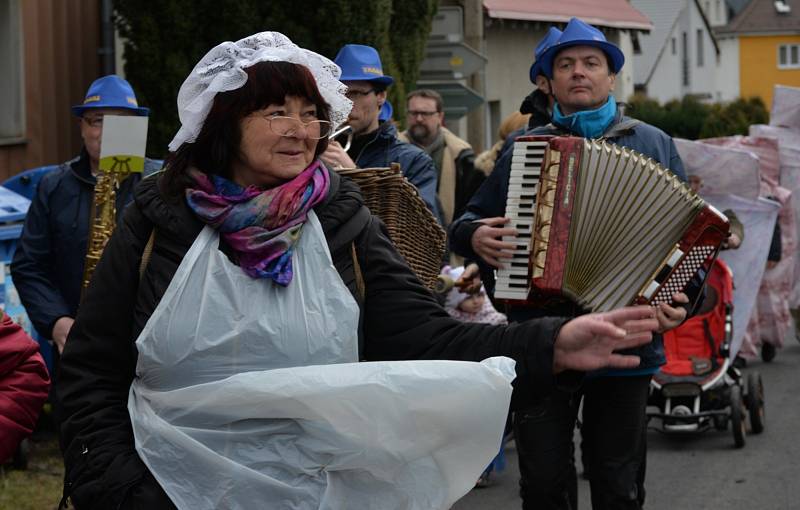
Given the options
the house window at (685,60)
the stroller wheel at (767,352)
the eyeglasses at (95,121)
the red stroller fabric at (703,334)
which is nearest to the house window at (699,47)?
the house window at (685,60)

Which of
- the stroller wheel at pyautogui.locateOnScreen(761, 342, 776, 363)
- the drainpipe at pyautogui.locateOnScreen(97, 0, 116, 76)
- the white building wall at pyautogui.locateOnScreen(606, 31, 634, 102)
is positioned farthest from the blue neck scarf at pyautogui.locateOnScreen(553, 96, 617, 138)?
the white building wall at pyautogui.locateOnScreen(606, 31, 634, 102)

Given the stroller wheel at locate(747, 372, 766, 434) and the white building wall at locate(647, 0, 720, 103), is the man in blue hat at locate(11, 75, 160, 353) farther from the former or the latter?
the white building wall at locate(647, 0, 720, 103)

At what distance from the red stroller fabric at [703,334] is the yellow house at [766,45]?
78.4 meters

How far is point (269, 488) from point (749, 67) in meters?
87.0

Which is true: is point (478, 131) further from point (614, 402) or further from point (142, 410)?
point (142, 410)

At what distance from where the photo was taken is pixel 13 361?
3.95 metres

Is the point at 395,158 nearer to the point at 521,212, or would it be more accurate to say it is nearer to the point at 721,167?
the point at 521,212

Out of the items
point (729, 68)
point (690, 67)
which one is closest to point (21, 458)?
point (690, 67)

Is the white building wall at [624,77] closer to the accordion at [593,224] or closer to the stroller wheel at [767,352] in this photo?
the stroller wheel at [767,352]

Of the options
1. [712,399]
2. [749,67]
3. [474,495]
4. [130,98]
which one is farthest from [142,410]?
[749,67]

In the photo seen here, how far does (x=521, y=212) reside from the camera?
197 inches

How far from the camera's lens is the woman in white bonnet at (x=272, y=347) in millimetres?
3213

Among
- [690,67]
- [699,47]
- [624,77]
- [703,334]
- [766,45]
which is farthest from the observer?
[766,45]

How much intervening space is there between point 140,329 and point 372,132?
3.12 meters
